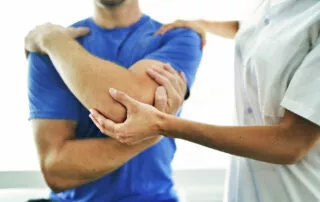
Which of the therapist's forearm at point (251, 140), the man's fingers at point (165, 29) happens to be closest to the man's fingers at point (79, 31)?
the man's fingers at point (165, 29)

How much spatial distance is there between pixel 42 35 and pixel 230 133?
66 centimetres

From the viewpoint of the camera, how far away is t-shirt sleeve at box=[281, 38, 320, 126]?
0.74m

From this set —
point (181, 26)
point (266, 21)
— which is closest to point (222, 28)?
point (181, 26)

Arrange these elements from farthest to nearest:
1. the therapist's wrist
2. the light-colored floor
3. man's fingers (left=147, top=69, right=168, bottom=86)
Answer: the light-colored floor < man's fingers (left=147, top=69, right=168, bottom=86) < the therapist's wrist

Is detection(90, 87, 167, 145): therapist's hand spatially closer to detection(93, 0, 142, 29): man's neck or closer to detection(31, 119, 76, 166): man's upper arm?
detection(31, 119, 76, 166): man's upper arm

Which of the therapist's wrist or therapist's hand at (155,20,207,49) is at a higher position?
therapist's hand at (155,20,207,49)

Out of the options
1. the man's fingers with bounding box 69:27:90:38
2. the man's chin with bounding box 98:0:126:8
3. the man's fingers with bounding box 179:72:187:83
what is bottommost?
the man's fingers with bounding box 179:72:187:83

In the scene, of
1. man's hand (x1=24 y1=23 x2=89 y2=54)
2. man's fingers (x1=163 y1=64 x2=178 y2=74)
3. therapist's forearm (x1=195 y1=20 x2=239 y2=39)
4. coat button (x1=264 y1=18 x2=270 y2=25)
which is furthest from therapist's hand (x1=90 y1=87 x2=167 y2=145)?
therapist's forearm (x1=195 y1=20 x2=239 y2=39)

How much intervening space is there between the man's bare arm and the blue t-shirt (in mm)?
44

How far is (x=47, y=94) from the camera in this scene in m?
1.07

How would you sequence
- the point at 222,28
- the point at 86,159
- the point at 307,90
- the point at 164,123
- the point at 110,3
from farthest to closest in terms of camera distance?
the point at 222,28 → the point at 110,3 → the point at 86,159 → the point at 164,123 → the point at 307,90

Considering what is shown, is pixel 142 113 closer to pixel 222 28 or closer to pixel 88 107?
pixel 88 107

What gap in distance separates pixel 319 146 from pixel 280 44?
0.94 feet

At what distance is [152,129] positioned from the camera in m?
0.89
